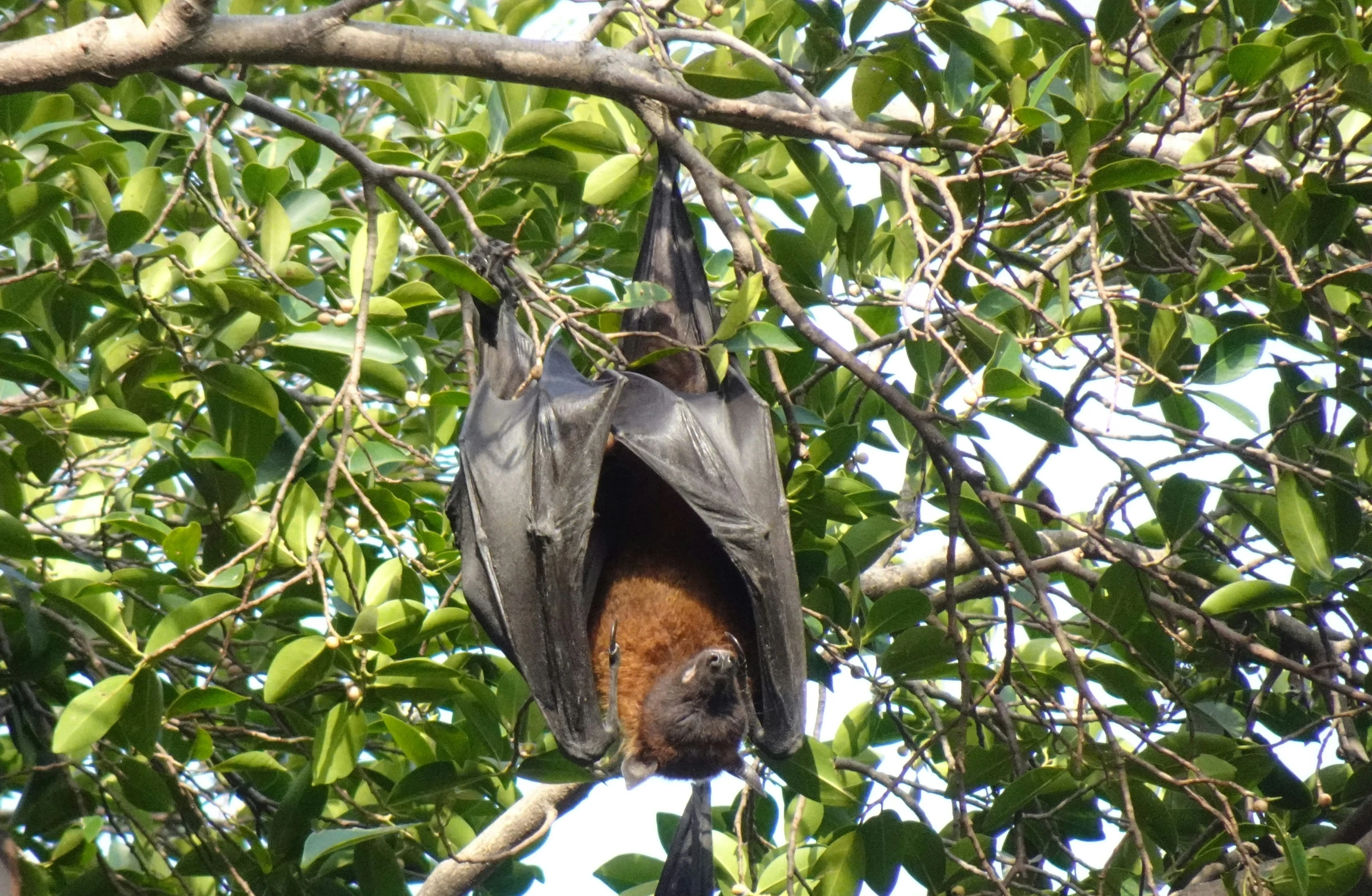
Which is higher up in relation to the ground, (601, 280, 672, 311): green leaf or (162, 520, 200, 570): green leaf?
(601, 280, 672, 311): green leaf

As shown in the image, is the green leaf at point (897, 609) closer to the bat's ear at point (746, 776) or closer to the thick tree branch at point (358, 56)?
the bat's ear at point (746, 776)

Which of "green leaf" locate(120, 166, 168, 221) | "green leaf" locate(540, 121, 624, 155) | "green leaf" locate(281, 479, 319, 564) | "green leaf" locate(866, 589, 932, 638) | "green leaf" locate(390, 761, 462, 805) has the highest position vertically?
"green leaf" locate(540, 121, 624, 155)

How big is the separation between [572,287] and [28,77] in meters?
1.93

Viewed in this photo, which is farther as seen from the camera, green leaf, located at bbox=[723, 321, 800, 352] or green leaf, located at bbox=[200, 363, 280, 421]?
green leaf, located at bbox=[200, 363, 280, 421]

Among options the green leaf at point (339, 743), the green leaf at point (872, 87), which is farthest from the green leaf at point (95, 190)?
the green leaf at point (872, 87)

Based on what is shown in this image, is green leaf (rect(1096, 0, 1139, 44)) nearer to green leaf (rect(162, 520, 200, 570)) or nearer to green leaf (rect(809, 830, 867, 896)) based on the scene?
green leaf (rect(809, 830, 867, 896))

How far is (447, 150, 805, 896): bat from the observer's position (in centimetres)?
346

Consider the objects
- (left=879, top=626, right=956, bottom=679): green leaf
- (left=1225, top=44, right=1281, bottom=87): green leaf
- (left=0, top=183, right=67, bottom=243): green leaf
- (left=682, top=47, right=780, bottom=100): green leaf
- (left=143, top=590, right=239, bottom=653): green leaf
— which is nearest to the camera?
(left=1225, top=44, right=1281, bottom=87): green leaf

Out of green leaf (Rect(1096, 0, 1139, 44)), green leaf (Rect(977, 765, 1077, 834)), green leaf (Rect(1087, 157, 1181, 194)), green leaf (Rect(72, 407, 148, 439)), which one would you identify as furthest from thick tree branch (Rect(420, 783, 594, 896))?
green leaf (Rect(1096, 0, 1139, 44))

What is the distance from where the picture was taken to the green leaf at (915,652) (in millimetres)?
3521

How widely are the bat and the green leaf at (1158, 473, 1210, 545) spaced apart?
1.05 m

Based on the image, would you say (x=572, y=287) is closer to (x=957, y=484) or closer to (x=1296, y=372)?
(x=957, y=484)

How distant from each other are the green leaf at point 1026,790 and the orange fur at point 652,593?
2.80ft

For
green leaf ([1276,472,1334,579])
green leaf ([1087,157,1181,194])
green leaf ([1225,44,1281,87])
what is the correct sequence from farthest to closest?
green leaf ([1276,472,1334,579]) < green leaf ([1225,44,1281,87]) < green leaf ([1087,157,1181,194])
